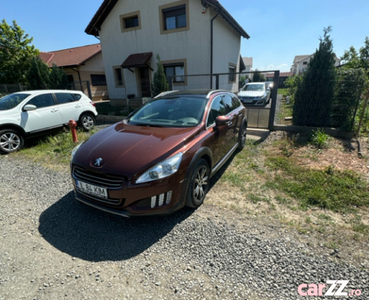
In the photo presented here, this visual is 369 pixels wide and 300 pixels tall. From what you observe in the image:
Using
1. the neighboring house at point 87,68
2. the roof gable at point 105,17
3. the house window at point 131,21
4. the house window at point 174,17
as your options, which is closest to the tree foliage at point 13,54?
the neighboring house at point 87,68

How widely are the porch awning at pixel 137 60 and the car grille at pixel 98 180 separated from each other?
1068 cm

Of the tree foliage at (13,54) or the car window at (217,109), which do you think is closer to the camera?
the car window at (217,109)

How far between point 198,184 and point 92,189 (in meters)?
1.46

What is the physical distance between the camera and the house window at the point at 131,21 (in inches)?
478

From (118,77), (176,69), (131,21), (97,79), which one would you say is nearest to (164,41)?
(176,69)

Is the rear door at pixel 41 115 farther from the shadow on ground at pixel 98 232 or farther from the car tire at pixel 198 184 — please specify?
the car tire at pixel 198 184

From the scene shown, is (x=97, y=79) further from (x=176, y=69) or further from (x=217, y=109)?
(x=217, y=109)

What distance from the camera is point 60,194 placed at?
11.7 feet

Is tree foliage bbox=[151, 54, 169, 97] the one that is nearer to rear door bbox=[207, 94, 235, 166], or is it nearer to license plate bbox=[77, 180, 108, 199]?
rear door bbox=[207, 94, 235, 166]

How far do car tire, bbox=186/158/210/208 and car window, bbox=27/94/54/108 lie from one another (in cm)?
587

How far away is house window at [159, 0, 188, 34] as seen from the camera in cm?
1087

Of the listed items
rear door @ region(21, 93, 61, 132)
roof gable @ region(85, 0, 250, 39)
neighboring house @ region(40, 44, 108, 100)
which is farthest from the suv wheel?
neighboring house @ region(40, 44, 108, 100)

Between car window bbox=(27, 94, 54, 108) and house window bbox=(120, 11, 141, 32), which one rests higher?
house window bbox=(120, 11, 141, 32)

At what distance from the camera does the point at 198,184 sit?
299cm
